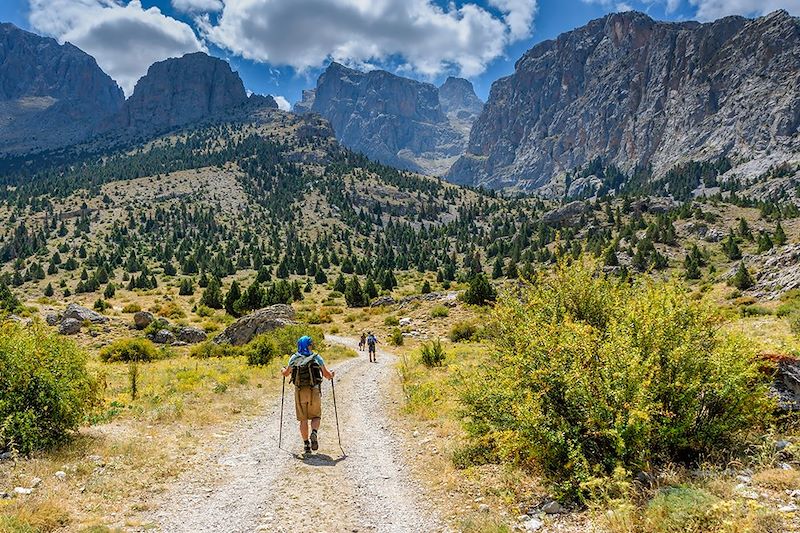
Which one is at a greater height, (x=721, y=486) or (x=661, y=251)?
(x=661, y=251)

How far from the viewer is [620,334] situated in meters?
7.97

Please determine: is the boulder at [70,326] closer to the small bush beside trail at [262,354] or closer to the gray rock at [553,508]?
the small bush beside trail at [262,354]

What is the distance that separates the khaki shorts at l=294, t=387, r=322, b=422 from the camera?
11109 mm

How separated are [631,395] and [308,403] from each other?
716 cm

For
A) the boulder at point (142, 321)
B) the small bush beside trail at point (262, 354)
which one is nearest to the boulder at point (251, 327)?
the small bush beside trail at point (262, 354)

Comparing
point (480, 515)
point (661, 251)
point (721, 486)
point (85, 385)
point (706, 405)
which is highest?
point (661, 251)

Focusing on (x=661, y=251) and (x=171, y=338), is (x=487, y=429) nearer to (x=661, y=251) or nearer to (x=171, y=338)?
(x=171, y=338)

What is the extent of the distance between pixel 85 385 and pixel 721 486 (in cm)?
1254

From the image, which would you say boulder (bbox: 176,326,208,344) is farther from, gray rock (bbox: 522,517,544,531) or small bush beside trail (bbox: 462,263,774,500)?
gray rock (bbox: 522,517,544,531)

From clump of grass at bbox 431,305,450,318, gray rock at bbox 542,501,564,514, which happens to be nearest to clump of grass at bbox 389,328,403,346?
clump of grass at bbox 431,305,450,318

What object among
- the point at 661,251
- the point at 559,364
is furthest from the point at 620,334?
the point at 661,251

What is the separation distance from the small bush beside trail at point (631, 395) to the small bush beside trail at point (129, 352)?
31.7 metres

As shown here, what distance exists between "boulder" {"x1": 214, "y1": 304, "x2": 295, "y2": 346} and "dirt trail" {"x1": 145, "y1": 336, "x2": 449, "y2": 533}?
77.7 ft

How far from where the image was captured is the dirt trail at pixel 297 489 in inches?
277
